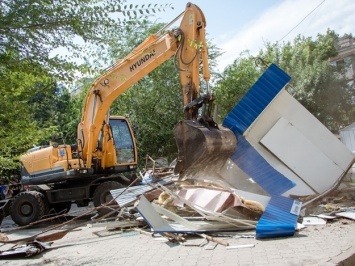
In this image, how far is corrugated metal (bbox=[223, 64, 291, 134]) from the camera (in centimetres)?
980

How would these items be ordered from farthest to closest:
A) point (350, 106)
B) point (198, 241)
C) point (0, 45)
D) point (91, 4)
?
point (350, 106)
point (198, 241)
point (91, 4)
point (0, 45)

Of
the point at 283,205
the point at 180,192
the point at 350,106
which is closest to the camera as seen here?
the point at 283,205

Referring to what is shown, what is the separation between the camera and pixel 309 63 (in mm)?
28859

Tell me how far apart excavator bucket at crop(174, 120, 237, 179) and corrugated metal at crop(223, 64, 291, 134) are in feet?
5.11

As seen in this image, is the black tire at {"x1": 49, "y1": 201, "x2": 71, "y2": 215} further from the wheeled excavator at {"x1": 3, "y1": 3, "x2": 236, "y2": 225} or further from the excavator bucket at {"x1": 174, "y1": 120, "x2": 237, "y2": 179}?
the excavator bucket at {"x1": 174, "y1": 120, "x2": 237, "y2": 179}

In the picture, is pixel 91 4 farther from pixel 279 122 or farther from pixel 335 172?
pixel 335 172

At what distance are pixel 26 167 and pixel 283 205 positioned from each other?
8257mm

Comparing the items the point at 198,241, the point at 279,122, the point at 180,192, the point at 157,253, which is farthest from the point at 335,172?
the point at 157,253

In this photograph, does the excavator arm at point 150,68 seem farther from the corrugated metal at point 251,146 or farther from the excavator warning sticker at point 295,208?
the excavator warning sticker at point 295,208

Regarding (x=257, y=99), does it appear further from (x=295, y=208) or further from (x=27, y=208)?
(x=27, y=208)

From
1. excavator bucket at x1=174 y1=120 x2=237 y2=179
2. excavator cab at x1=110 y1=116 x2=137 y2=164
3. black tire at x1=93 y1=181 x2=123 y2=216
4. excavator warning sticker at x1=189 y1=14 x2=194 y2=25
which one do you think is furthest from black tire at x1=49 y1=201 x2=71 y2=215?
excavator warning sticker at x1=189 y1=14 x2=194 y2=25

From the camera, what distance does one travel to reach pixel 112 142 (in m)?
11.8

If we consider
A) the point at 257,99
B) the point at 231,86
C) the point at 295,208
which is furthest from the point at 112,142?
the point at 231,86

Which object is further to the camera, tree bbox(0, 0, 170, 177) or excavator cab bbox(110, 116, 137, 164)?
excavator cab bbox(110, 116, 137, 164)
